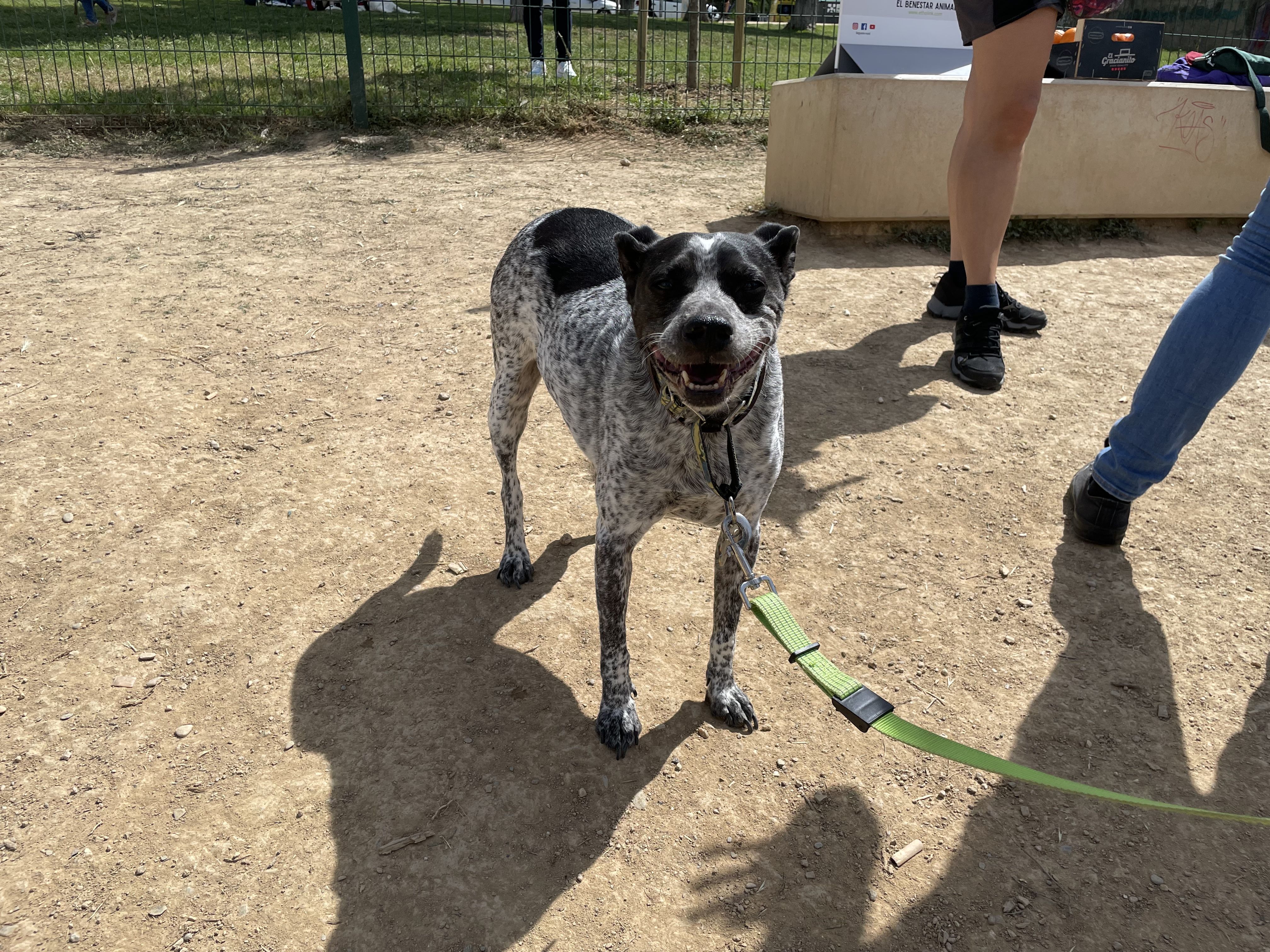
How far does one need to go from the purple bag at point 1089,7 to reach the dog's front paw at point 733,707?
436 centimetres

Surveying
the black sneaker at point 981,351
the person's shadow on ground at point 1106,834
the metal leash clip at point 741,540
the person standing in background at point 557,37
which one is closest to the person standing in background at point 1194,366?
the person's shadow on ground at point 1106,834

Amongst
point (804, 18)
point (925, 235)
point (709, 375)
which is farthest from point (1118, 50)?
point (709, 375)

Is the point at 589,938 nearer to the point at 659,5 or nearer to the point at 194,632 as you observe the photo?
the point at 194,632

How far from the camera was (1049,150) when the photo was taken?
6656mm

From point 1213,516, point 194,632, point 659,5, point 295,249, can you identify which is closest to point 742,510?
point 194,632

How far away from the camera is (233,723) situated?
2.69 m

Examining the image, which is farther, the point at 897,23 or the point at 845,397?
the point at 897,23

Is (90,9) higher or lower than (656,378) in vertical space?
higher

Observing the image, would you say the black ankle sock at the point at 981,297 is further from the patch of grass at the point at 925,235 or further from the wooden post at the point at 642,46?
the wooden post at the point at 642,46

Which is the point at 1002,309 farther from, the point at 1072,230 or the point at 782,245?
the point at 782,245

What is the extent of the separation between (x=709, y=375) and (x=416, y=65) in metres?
9.76

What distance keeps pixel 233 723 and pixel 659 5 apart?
22339 mm

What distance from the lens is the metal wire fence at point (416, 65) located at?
366 inches

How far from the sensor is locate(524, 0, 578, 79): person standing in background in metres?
10.1
